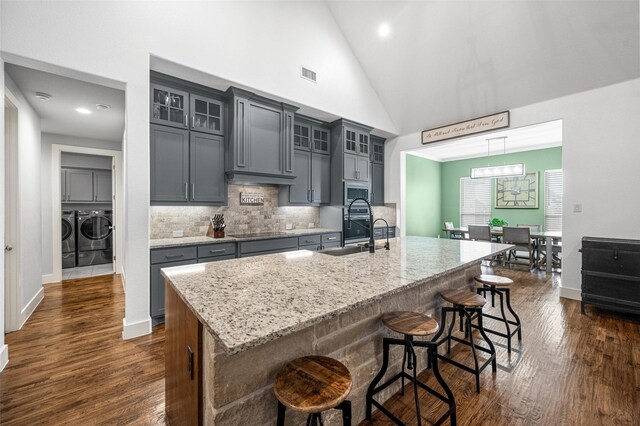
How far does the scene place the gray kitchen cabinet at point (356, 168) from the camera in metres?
4.72

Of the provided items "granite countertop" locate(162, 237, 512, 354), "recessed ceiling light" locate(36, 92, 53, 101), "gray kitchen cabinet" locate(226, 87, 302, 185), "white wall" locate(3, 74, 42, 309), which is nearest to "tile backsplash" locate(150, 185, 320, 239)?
"gray kitchen cabinet" locate(226, 87, 302, 185)

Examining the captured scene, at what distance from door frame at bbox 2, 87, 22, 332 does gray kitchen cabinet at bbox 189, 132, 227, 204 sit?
5.56 ft

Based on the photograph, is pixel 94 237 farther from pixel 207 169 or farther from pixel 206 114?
pixel 206 114

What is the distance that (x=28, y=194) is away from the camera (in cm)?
319

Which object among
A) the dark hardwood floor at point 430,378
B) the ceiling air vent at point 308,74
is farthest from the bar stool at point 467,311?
the ceiling air vent at point 308,74

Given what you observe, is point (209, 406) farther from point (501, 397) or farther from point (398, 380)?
point (501, 397)

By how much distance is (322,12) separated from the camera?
4211 millimetres

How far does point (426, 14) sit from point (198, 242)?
171 inches

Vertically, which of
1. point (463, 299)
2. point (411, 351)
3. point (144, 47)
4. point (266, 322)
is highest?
point (144, 47)

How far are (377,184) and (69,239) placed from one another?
6505mm

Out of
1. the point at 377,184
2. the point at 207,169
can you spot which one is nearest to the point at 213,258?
the point at 207,169

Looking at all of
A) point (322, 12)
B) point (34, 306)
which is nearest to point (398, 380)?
point (34, 306)

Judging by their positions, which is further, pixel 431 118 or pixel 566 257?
pixel 431 118

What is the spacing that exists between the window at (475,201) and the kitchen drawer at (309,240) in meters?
5.41
